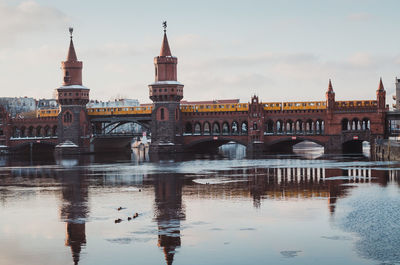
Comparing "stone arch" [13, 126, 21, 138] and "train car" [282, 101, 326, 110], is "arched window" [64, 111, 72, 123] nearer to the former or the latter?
"stone arch" [13, 126, 21, 138]

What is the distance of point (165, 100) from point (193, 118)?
10478 mm

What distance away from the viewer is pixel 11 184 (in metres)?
57.1

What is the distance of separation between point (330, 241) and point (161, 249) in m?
7.69

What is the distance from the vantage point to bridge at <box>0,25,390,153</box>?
11325cm

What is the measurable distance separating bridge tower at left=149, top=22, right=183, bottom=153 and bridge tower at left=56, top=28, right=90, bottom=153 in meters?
14.5

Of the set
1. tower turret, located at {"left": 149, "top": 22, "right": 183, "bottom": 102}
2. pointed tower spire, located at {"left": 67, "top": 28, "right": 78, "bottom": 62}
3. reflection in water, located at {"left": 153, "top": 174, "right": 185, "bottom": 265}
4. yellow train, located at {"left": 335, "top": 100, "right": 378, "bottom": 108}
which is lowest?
reflection in water, located at {"left": 153, "top": 174, "right": 185, "bottom": 265}

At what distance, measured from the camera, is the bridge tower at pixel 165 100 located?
387 feet

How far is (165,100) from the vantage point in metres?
119

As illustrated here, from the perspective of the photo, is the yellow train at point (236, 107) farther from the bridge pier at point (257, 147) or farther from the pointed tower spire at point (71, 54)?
the pointed tower spire at point (71, 54)

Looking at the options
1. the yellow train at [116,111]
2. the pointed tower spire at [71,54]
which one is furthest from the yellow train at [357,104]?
the pointed tower spire at [71,54]

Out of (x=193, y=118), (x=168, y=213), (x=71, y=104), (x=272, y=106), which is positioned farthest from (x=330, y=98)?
(x=168, y=213)

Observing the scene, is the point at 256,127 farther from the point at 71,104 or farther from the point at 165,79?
the point at 71,104

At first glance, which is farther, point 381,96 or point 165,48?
point 165,48

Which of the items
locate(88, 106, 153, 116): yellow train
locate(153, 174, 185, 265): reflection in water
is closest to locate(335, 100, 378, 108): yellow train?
locate(88, 106, 153, 116): yellow train
